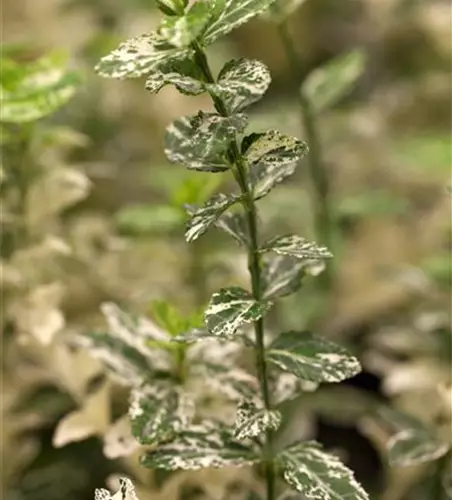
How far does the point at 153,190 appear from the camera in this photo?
3.92 feet

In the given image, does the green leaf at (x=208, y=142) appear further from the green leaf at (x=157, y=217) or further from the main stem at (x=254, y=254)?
the green leaf at (x=157, y=217)

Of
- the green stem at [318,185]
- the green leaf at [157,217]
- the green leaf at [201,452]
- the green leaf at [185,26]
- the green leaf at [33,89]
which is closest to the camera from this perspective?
the green leaf at [185,26]

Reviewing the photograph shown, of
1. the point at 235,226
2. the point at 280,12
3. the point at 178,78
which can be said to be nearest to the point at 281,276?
the point at 235,226

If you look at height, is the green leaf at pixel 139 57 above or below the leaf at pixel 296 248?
above

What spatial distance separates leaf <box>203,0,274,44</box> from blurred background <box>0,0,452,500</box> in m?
0.23

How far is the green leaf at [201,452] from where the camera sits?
1.83 ft

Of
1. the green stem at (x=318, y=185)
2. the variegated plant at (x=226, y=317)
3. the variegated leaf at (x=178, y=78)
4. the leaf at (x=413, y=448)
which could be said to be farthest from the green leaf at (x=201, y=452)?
the green stem at (x=318, y=185)

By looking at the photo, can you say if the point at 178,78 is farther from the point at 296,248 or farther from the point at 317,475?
the point at 317,475

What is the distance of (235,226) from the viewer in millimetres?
572

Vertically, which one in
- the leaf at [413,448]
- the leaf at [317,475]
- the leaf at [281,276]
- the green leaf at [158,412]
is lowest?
the leaf at [413,448]

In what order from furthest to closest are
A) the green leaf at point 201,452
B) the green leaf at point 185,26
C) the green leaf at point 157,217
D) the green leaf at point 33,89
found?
the green leaf at point 157,217, the green leaf at point 33,89, the green leaf at point 201,452, the green leaf at point 185,26

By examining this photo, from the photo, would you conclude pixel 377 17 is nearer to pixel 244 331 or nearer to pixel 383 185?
pixel 383 185

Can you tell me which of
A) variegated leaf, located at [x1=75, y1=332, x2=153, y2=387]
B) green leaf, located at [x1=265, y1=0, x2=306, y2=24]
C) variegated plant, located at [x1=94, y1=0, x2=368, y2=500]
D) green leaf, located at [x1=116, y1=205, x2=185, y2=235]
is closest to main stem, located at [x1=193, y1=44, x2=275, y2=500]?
variegated plant, located at [x1=94, y1=0, x2=368, y2=500]

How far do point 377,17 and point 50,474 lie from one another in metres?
0.89
